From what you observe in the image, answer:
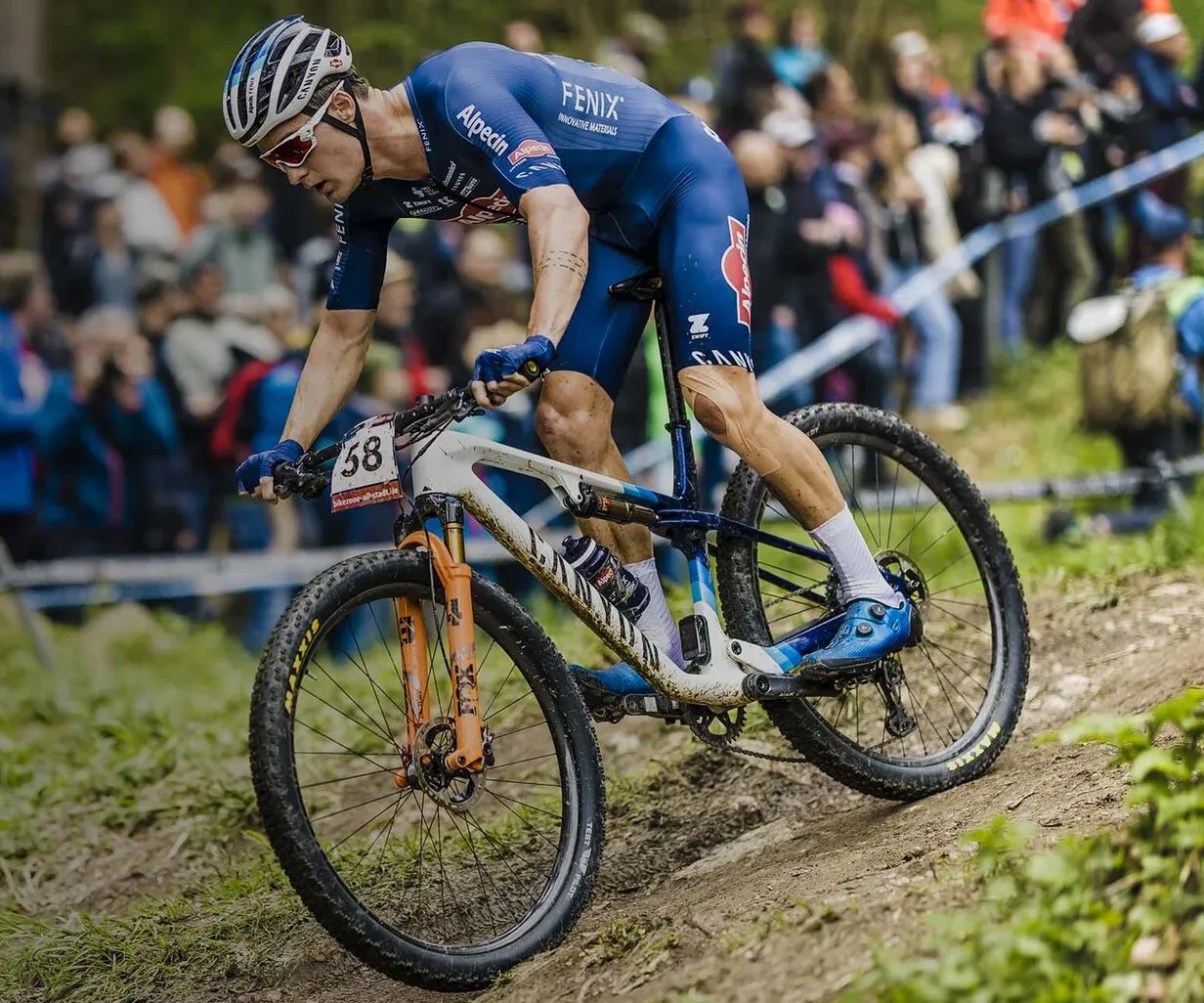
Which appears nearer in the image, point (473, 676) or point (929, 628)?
point (473, 676)

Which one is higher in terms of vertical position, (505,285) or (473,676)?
(505,285)

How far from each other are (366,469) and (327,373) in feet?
2.43

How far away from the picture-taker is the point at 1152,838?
314 cm

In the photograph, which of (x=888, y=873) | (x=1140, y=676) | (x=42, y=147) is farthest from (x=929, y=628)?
(x=42, y=147)

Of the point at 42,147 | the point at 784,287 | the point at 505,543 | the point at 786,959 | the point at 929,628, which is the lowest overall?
the point at 786,959

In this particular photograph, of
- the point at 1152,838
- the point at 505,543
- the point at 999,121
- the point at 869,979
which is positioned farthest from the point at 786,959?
the point at 999,121

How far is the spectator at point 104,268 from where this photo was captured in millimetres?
11125

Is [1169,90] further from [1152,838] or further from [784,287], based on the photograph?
[1152,838]

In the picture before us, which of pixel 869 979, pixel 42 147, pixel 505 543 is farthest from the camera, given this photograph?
pixel 42 147

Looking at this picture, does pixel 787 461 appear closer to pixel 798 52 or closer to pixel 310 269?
pixel 310 269

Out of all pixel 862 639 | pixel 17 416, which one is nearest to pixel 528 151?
pixel 862 639

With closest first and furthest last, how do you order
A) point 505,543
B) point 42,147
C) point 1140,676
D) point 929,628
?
point 505,543 < point 1140,676 < point 929,628 < point 42,147

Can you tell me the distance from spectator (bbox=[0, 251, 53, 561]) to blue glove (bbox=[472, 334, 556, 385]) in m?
6.93

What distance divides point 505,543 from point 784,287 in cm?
675
